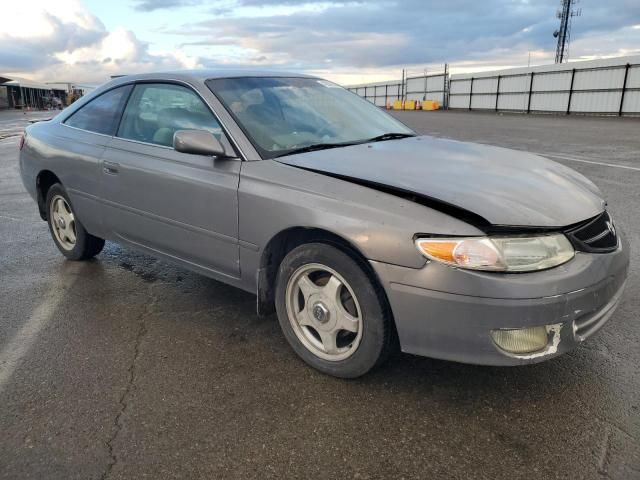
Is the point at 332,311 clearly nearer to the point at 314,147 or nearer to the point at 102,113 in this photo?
the point at 314,147

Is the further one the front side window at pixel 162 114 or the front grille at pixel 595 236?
the front side window at pixel 162 114

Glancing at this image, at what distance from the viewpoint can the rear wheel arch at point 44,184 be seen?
15.2ft

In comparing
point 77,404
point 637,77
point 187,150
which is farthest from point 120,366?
point 637,77

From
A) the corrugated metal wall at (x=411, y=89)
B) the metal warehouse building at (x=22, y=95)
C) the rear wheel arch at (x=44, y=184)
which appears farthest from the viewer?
the metal warehouse building at (x=22, y=95)

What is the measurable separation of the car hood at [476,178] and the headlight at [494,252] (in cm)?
9

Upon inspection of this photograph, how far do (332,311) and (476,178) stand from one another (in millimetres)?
968

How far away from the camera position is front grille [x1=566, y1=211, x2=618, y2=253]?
2455 millimetres

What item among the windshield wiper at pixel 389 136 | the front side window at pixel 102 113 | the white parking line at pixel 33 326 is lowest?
the white parking line at pixel 33 326

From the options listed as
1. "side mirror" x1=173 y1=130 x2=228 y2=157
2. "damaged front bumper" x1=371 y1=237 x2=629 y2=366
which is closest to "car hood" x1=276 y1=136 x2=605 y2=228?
"damaged front bumper" x1=371 y1=237 x2=629 y2=366

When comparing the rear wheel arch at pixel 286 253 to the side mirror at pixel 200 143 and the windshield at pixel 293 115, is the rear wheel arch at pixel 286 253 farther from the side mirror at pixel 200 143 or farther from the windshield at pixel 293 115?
the side mirror at pixel 200 143

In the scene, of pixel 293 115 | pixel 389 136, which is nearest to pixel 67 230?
pixel 293 115

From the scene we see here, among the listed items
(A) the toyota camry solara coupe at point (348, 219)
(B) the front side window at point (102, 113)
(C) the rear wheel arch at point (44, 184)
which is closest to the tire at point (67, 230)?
(C) the rear wheel arch at point (44, 184)

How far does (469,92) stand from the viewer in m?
44.8

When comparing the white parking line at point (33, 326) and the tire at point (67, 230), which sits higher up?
the tire at point (67, 230)
